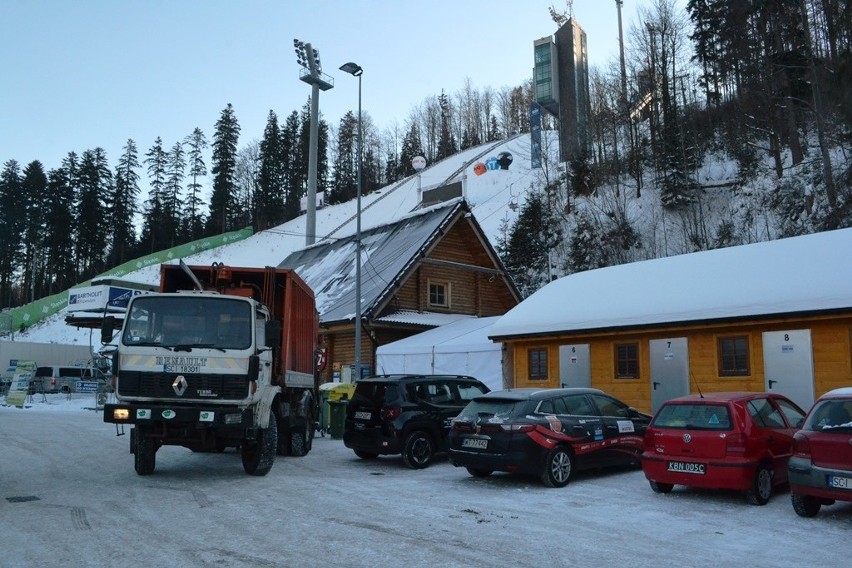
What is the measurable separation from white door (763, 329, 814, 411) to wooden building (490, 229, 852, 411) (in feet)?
0.07

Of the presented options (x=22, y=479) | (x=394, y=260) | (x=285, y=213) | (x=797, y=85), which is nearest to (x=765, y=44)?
(x=797, y=85)

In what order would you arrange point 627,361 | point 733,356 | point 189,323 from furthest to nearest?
point 627,361 < point 733,356 < point 189,323

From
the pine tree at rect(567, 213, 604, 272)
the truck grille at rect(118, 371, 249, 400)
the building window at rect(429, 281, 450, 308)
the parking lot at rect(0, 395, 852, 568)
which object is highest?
the pine tree at rect(567, 213, 604, 272)

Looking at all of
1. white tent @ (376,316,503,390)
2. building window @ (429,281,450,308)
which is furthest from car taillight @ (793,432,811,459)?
building window @ (429,281,450,308)

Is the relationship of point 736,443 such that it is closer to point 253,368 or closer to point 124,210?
point 253,368

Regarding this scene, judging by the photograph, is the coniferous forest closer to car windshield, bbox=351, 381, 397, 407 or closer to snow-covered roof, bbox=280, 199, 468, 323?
snow-covered roof, bbox=280, 199, 468, 323

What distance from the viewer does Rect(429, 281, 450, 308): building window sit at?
30453mm

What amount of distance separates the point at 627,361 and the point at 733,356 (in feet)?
8.72

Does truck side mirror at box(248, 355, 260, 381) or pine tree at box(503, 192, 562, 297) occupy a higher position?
pine tree at box(503, 192, 562, 297)

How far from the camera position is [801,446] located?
825 cm

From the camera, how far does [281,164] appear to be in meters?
97.9

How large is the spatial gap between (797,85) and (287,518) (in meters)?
38.0

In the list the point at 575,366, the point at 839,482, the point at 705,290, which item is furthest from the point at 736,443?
the point at 575,366

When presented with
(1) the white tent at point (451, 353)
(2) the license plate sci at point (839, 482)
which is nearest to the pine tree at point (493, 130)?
(1) the white tent at point (451, 353)
